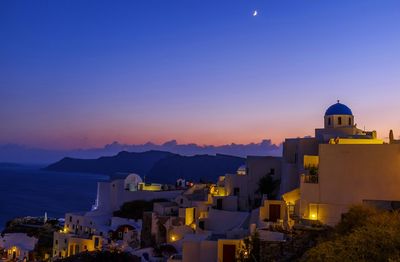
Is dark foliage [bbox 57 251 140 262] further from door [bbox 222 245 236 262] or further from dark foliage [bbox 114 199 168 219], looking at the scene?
door [bbox 222 245 236 262]

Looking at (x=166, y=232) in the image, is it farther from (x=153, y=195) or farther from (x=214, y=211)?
(x=153, y=195)

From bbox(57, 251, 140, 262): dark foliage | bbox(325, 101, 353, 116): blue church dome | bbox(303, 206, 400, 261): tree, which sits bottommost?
bbox(57, 251, 140, 262): dark foliage

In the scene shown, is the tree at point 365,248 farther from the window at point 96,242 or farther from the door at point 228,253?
the window at point 96,242

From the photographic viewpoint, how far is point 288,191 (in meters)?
23.5

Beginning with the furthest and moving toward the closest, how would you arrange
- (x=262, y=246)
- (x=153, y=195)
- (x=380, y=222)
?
(x=153, y=195) < (x=262, y=246) < (x=380, y=222)

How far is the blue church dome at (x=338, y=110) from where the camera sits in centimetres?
2639

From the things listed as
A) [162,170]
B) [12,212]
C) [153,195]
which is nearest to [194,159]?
[162,170]

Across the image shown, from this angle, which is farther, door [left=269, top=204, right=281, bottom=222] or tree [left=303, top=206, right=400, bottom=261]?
door [left=269, top=204, right=281, bottom=222]

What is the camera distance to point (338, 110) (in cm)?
2648

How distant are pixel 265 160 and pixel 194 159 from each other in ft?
329

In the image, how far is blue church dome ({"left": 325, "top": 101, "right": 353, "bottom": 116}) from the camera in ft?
86.6

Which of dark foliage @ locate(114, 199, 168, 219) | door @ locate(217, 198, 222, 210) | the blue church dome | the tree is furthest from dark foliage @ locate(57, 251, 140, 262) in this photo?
the tree

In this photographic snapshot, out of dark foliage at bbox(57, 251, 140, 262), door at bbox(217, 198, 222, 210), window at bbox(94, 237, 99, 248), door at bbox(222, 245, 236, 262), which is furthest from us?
window at bbox(94, 237, 99, 248)

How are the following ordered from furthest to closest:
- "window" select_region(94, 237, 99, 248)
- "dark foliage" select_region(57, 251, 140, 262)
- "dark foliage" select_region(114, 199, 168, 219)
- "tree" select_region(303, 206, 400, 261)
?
"dark foliage" select_region(114, 199, 168, 219)
"window" select_region(94, 237, 99, 248)
"dark foliage" select_region(57, 251, 140, 262)
"tree" select_region(303, 206, 400, 261)
